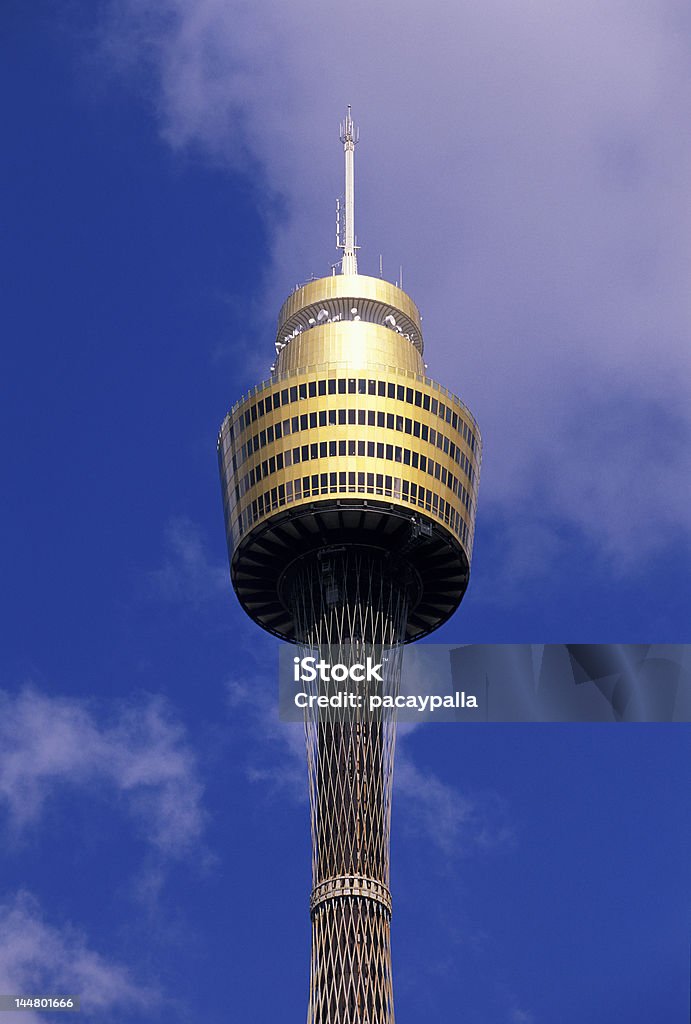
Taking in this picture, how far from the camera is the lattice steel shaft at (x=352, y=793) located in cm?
16950

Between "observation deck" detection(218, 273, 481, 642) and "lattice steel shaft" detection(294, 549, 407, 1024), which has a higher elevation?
"observation deck" detection(218, 273, 481, 642)

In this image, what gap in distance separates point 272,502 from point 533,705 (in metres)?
41.3

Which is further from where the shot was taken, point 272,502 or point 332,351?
point 332,351

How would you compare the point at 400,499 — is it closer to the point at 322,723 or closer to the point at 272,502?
the point at 272,502

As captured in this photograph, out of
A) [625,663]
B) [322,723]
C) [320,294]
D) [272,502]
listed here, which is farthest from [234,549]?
[625,663]

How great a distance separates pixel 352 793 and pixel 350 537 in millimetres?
25510

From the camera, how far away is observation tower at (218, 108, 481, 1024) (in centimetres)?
17500

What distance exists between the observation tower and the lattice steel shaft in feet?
0.47

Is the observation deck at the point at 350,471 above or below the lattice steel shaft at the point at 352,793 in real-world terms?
above

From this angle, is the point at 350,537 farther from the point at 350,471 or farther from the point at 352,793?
the point at 352,793

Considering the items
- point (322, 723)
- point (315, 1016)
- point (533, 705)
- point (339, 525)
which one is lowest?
point (315, 1016)

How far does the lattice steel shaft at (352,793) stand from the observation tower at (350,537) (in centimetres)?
14

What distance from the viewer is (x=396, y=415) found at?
180750 mm

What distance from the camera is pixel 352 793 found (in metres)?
180
